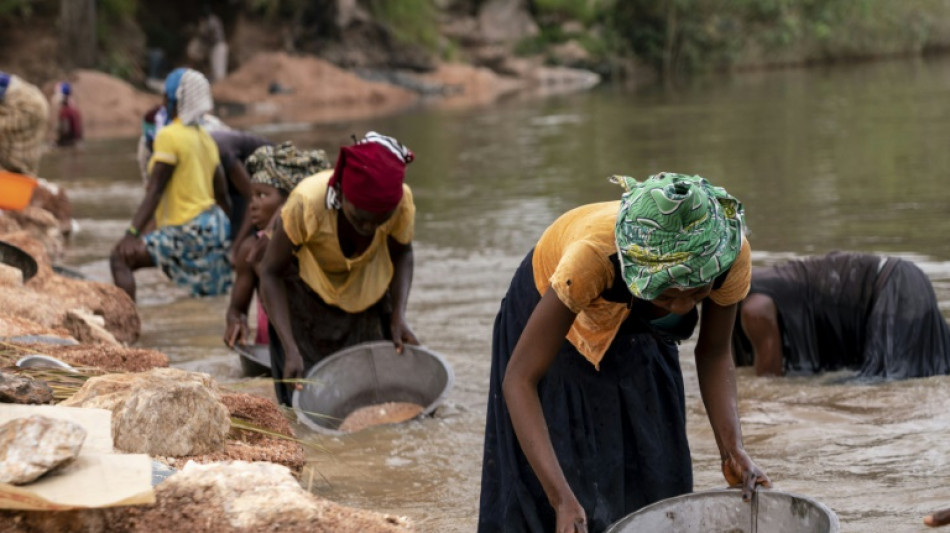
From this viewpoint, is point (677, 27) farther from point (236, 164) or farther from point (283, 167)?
point (283, 167)

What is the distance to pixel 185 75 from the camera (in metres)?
7.57

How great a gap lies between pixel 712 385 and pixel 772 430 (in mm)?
2171

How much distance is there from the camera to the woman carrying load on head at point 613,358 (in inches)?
110

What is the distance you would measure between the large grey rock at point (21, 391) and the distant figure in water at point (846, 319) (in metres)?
3.24

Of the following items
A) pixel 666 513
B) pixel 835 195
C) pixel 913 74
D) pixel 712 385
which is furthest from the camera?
pixel 913 74

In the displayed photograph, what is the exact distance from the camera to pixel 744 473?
304 centimetres

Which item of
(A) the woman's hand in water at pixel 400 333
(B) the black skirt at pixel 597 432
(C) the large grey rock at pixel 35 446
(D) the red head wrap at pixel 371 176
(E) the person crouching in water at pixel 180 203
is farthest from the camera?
(E) the person crouching in water at pixel 180 203

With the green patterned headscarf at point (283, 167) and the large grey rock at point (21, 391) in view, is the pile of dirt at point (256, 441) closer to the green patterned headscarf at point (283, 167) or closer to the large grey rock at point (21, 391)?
the large grey rock at point (21, 391)

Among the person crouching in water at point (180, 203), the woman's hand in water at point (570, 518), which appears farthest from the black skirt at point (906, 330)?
the person crouching in water at point (180, 203)

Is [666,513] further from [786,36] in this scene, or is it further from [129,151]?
[786,36]

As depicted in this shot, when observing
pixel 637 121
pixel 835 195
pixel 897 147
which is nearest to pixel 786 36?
pixel 637 121

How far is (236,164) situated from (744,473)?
5493mm

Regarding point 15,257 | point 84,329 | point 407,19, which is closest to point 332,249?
point 84,329

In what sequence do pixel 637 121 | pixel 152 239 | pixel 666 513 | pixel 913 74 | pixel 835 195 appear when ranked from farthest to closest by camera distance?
pixel 913 74, pixel 637 121, pixel 835 195, pixel 152 239, pixel 666 513
